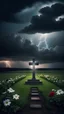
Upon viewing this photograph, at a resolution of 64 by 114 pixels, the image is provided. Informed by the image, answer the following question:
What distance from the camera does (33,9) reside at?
3.80 m

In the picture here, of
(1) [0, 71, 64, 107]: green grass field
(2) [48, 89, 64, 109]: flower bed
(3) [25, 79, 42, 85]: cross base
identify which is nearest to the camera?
(2) [48, 89, 64, 109]: flower bed

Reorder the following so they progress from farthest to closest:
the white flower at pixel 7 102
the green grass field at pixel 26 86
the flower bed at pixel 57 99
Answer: the green grass field at pixel 26 86, the flower bed at pixel 57 99, the white flower at pixel 7 102

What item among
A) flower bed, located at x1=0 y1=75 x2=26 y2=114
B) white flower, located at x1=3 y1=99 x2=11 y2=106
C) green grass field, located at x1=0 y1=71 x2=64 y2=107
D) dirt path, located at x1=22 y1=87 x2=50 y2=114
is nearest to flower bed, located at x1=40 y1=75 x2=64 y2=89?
green grass field, located at x1=0 y1=71 x2=64 y2=107

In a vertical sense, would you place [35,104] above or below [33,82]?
below

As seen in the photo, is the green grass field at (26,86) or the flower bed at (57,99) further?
the green grass field at (26,86)

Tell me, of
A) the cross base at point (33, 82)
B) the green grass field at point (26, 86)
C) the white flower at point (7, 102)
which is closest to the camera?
the white flower at point (7, 102)

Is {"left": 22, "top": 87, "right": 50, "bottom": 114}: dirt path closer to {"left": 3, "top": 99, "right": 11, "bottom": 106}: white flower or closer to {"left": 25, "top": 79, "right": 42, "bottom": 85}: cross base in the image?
{"left": 25, "top": 79, "right": 42, "bottom": 85}: cross base

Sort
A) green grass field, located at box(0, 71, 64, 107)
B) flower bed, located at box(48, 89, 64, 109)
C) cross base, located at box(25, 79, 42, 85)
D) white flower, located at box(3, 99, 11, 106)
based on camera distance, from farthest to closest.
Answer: cross base, located at box(25, 79, 42, 85) < green grass field, located at box(0, 71, 64, 107) < flower bed, located at box(48, 89, 64, 109) < white flower, located at box(3, 99, 11, 106)

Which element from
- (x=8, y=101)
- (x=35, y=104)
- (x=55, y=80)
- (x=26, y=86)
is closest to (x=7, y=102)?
(x=8, y=101)

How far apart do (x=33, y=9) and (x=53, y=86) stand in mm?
1517

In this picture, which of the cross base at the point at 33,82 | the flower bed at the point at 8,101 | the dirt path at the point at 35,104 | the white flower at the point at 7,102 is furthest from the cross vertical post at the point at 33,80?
the white flower at the point at 7,102

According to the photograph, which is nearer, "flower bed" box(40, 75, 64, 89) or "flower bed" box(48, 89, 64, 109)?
"flower bed" box(48, 89, 64, 109)

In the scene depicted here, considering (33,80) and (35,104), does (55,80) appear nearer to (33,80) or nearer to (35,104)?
(33,80)

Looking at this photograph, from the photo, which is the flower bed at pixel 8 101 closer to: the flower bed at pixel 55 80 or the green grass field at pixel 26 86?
the green grass field at pixel 26 86
